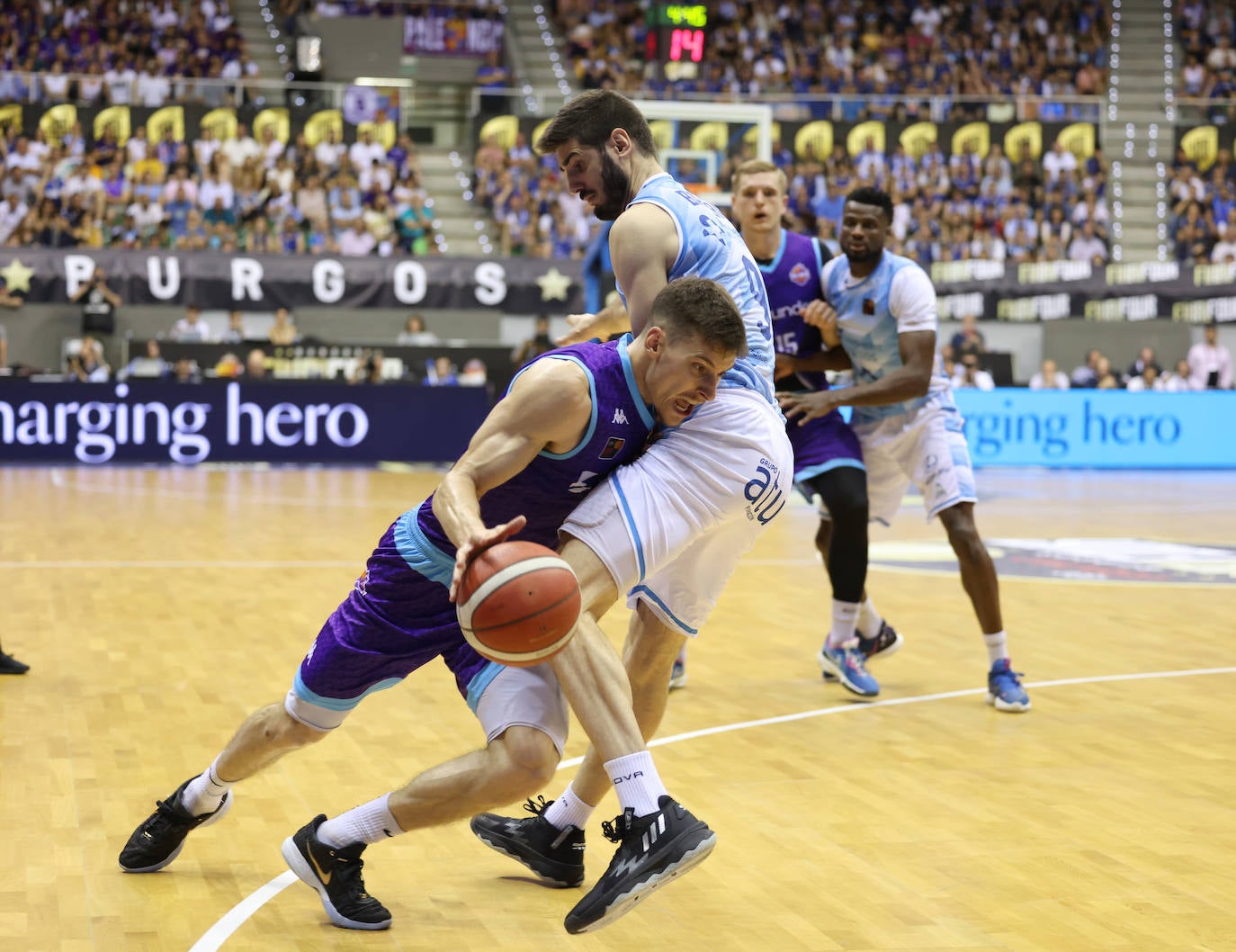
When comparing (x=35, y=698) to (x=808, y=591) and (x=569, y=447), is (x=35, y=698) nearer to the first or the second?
(x=569, y=447)

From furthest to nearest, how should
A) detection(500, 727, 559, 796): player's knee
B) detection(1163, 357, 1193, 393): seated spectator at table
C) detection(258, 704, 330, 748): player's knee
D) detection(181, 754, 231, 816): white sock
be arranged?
detection(1163, 357, 1193, 393): seated spectator at table → detection(181, 754, 231, 816): white sock → detection(258, 704, 330, 748): player's knee → detection(500, 727, 559, 796): player's knee

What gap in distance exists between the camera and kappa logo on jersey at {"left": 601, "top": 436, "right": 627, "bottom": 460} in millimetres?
3697

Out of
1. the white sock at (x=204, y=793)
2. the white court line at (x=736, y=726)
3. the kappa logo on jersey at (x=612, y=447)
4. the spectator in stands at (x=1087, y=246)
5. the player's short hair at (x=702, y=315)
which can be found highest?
the player's short hair at (x=702, y=315)

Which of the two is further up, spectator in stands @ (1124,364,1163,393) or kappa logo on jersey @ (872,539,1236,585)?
spectator in stands @ (1124,364,1163,393)

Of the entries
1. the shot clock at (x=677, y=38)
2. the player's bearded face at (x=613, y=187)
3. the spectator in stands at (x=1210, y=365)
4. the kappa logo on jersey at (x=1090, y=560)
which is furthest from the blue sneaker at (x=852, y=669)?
the shot clock at (x=677, y=38)

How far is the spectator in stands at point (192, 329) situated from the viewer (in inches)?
723

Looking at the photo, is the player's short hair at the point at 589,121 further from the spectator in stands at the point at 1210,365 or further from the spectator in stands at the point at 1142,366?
the spectator in stands at the point at 1210,365

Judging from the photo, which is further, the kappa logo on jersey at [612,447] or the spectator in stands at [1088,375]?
the spectator in stands at [1088,375]

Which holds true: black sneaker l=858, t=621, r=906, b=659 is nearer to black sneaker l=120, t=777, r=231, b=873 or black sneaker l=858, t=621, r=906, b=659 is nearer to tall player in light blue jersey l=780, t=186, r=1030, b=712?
tall player in light blue jersey l=780, t=186, r=1030, b=712

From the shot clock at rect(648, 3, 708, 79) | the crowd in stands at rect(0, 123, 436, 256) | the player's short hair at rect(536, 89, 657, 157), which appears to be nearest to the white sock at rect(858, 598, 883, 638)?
the player's short hair at rect(536, 89, 657, 157)

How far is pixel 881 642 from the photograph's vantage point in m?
7.00

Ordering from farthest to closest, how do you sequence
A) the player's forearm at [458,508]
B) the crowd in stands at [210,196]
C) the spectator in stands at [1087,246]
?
the spectator in stands at [1087,246], the crowd in stands at [210,196], the player's forearm at [458,508]

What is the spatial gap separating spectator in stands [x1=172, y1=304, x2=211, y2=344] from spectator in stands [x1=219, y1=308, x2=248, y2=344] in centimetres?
22

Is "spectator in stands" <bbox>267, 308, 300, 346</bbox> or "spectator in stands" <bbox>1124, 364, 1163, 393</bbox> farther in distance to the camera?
"spectator in stands" <bbox>1124, 364, 1163, 393</bbox>
